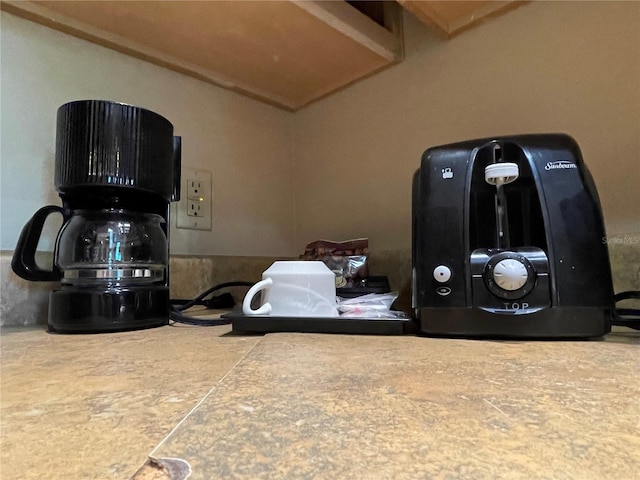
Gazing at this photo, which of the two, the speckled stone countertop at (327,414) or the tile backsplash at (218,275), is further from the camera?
the tile backsplash at (218,275)

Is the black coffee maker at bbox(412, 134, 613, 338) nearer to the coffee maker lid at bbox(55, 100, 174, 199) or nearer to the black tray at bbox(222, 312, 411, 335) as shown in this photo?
the black tray at bbox(222, 312, 411, 335)

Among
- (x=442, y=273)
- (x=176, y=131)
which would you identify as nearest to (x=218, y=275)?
(x=176, y=131)

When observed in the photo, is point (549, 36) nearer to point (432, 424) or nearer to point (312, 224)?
point (312, 224)

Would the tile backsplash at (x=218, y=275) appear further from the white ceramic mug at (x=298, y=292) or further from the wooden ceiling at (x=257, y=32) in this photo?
the wooden ceiling at (x=257, y=32)

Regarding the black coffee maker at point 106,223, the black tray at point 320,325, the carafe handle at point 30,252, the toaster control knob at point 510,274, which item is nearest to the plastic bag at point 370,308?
the black tray at point 320,325

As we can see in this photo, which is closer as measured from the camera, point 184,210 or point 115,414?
point 115,414

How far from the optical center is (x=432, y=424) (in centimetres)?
23

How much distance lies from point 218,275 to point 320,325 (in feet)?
1.68

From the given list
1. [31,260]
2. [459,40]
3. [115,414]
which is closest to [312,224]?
[459,40]

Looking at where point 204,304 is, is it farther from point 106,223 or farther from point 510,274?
point 510,274

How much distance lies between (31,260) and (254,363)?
494mm

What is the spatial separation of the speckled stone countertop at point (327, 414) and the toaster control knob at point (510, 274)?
0.27ft

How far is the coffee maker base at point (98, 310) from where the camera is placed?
0.61 meters

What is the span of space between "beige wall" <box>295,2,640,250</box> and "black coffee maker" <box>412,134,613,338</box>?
0.20 m
